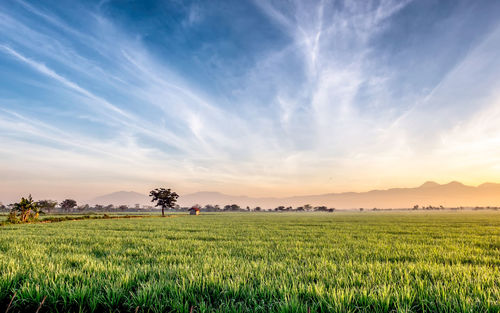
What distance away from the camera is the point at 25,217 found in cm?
3622

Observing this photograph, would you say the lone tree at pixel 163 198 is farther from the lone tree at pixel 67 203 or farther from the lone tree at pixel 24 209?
the lone tree at pixel 67 203

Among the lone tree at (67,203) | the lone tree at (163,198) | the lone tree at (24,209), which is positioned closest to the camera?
the lone tree at (24,209)

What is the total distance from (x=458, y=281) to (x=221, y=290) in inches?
208

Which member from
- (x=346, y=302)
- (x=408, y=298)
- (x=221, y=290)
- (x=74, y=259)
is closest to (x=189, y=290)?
(x=221, y=290)

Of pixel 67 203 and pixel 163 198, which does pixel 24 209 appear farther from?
pixel 67 203

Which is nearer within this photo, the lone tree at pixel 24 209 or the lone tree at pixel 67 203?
the lone tree at pixel 24 209

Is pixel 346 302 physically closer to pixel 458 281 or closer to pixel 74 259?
pixel 458 281

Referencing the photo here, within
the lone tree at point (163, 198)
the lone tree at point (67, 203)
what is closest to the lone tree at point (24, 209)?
the lone tree at point (163, 198)

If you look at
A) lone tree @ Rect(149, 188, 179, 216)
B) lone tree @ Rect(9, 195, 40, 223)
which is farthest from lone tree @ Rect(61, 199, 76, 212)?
lone tree @ Rect(9, 195, 40, 223)

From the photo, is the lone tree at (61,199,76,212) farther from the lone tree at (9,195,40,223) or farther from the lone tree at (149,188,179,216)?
the lone tree at (9,195,40,223)

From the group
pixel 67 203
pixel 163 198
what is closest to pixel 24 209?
pixel 163 198

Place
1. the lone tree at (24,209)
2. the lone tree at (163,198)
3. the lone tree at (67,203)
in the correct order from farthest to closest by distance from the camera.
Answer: the lone tree at (67,203) < the lone tree at (163,198) < the lone tree at (24,209)

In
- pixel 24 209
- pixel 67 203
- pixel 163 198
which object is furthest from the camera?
pixel 67 203

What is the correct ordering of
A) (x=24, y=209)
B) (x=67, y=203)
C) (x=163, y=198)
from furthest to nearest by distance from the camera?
1. (x=67, y=203)
2. (x=163, y=198)
3. (x=24, y=209)
